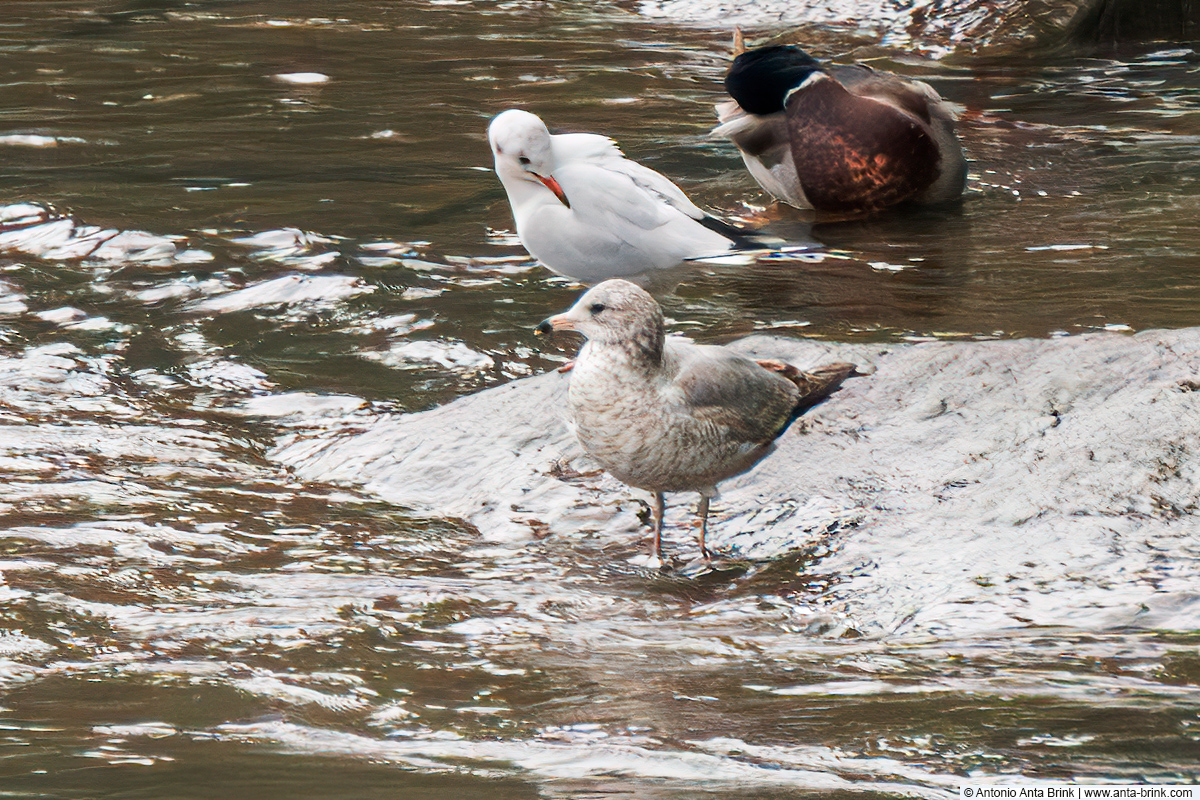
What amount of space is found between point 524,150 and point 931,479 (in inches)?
99.1

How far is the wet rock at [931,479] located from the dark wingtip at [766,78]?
9.24ft

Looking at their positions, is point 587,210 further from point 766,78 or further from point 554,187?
point 766,78

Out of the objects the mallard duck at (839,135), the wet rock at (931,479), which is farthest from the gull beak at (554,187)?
the mallard duck at (839,135)

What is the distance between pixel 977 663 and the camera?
11.4 ft

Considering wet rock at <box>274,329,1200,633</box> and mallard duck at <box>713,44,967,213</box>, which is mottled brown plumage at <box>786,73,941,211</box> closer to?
mallard duck at <box>713,44,967,213</box>

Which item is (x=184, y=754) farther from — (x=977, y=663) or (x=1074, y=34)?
(x=1074, y=34)

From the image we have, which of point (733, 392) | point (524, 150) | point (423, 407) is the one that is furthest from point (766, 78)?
point (733, 392)

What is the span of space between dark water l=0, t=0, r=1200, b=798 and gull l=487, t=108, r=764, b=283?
9.9 inches

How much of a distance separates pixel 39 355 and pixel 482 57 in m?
6.33

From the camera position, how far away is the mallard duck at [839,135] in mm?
7445

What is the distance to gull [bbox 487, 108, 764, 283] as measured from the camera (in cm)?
608

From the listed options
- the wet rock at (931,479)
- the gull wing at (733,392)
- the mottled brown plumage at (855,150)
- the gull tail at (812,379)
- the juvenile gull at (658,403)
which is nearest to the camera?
the wet rock at (931,479)

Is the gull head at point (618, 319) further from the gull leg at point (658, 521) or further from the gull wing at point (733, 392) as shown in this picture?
the gull leg at point (658, 521)

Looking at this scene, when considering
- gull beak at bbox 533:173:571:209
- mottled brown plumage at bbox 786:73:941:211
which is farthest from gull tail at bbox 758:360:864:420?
mottled brown plumage at bbox 786:73:941:211
